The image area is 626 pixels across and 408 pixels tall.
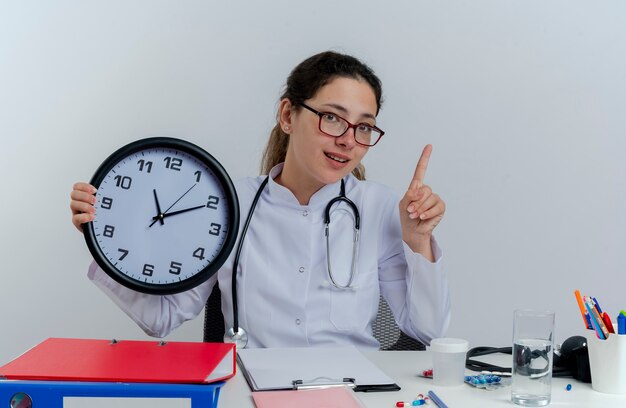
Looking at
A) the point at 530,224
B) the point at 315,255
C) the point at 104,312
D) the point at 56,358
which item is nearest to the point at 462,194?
the point at 530,224

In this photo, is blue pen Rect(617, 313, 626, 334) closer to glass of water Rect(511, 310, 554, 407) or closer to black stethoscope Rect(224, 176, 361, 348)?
glass of water Rect(511, 310, 554, 407)

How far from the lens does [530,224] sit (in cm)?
309

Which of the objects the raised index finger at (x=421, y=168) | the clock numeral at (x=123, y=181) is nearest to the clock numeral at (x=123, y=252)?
the clock numeral at (x=123, y=181)

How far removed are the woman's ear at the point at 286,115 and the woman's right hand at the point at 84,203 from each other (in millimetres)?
725

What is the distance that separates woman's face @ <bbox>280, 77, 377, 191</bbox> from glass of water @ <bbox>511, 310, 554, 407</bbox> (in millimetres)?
693

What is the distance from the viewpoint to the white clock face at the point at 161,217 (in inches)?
59.8

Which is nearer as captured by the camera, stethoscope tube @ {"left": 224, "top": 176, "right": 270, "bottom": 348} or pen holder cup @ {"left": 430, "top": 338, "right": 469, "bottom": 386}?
pen holder cup @ {"left": 430, "top": 338, "right": 469, "bottom": 386}

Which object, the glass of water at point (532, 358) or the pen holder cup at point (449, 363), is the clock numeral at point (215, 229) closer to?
the pen holder cup at point (449, 363)

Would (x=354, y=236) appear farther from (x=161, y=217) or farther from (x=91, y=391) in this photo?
(x=91, y=391)

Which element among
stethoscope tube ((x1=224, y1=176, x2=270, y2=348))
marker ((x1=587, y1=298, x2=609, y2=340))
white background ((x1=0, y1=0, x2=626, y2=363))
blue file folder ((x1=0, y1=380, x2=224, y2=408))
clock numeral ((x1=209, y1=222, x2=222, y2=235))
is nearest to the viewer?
blue file folder ((x1=0, y1=380, x2=224, y2=408))

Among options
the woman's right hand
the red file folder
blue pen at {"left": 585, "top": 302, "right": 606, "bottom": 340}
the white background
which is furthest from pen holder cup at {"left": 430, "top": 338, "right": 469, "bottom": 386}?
the white background

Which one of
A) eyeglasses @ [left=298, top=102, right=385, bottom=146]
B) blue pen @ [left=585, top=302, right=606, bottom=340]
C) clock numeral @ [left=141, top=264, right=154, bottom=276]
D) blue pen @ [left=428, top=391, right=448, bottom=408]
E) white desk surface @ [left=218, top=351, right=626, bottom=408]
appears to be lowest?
white desk surface @ [left=218, top=351, right=626, bottom=408]

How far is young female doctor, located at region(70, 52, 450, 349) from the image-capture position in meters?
1.92

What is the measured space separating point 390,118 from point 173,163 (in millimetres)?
1628
